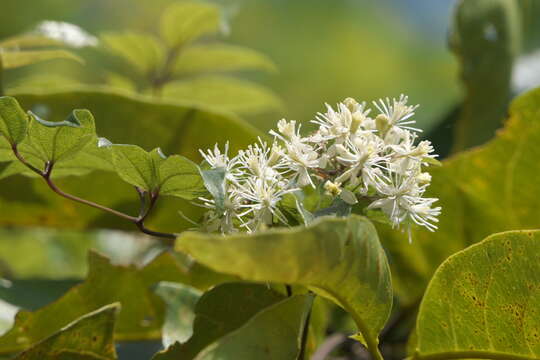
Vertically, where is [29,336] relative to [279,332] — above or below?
below

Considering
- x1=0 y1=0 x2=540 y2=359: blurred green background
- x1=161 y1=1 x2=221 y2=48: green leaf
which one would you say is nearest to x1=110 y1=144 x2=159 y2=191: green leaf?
x1=161 y1=1 x2=221 y2=48: green leaf

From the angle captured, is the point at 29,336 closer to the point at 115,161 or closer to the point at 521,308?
the point at 115,161

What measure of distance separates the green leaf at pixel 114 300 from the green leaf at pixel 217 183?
0.34m

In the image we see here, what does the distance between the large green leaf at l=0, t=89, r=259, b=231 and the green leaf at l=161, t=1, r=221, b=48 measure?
0.33 meters

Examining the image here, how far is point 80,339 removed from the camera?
0.81 meters

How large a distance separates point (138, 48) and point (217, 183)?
3.04 ft

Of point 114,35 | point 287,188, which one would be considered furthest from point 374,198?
point 114,35

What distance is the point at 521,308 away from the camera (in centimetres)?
77

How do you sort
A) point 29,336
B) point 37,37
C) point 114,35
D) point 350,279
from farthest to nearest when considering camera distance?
point 114,35, point 37,37, point 29,336, point 350,279

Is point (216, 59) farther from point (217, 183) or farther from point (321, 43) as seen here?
point (321, 43)

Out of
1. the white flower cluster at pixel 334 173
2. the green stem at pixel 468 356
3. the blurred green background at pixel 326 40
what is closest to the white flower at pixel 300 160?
the white flower cluster at pixel 334 173

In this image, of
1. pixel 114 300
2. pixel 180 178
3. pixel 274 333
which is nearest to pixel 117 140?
pixel 114 300

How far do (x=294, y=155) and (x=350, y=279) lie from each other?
16cm

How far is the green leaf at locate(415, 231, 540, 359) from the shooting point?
0.77 m
